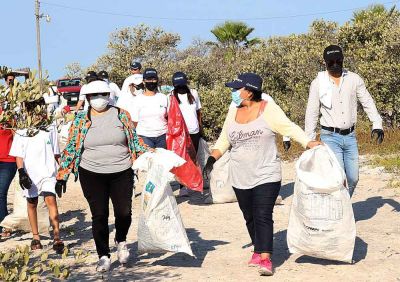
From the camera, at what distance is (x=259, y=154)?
5738mm

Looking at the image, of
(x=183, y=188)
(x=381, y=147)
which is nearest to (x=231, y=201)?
(x=183, y=188)

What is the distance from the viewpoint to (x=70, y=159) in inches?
234

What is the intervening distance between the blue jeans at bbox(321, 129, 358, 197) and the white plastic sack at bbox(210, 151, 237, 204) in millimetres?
2561

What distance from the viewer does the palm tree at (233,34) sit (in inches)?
1560

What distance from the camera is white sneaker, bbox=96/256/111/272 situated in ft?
19.9

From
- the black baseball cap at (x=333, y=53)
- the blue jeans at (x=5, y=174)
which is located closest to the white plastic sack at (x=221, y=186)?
the blue jeans at (x=5, y=174)

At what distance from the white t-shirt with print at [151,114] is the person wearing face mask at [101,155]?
293 centimetres

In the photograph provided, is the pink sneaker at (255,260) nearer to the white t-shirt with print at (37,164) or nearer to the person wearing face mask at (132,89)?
the white t-shirt with print at (37,164)

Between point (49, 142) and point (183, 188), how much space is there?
339cm

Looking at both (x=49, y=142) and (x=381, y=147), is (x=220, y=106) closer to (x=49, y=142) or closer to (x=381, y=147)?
(x=381, y=147)

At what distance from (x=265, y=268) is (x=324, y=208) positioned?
67cm

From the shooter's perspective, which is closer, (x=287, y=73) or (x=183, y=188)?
(x=183, y=188)

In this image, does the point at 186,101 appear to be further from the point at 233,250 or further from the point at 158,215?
the point at 158,215

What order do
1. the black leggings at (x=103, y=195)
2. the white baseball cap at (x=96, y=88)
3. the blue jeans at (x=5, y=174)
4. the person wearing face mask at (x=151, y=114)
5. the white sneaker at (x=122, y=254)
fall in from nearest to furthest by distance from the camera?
the white baseball cap at (x=96, y=88) → the black leggings at (x=103, y=195) → the white sneaker at (x=122, y=254) → the blue jeans at (x=5, y=174) → the person wearing face mask at (x=151, y=114)
